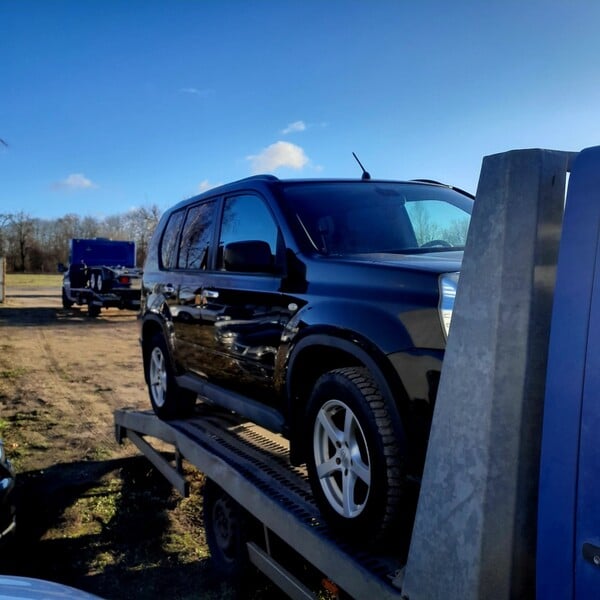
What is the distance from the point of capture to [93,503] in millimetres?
4844

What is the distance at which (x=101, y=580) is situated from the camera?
3.75 metres

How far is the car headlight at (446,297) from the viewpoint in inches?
82.1

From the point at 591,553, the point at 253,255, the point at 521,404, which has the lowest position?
the point at 591,553

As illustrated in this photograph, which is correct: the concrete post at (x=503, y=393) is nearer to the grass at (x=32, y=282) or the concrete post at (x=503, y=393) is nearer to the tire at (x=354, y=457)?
the tire at (x=354, y=457)

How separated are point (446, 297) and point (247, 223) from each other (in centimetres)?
187

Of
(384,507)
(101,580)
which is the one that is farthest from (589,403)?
(101,580)

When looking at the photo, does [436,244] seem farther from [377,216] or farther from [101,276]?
[101,276]

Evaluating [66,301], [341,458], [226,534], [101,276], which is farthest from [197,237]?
[66,301]

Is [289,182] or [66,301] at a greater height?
[289,182]

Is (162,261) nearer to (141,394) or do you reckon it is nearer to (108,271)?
(141,394)

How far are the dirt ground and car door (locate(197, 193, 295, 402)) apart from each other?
4.14ft

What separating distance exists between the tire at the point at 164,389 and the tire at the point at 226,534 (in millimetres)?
1087

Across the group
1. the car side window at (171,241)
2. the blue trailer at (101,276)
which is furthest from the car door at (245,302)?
the blue trailer at (101,276)

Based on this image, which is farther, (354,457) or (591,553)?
(354,457)
